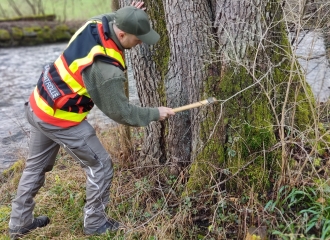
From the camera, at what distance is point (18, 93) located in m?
8.68

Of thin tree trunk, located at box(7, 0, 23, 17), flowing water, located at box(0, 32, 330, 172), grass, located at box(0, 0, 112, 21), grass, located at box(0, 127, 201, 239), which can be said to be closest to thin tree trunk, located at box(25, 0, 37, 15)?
grass, located at box(0, 0, 112, 21)

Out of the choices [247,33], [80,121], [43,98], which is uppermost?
[247,33]

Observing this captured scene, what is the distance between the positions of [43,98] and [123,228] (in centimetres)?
123

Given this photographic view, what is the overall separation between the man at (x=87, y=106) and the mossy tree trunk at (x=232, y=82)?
0.38m

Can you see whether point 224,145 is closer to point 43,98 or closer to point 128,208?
point 128,208

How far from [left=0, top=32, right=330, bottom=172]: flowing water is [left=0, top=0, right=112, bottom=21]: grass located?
1692mm

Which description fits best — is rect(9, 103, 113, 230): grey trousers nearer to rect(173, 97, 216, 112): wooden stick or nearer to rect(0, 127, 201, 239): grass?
rect(0, 127, 201, 239): grass

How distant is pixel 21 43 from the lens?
13.9 m

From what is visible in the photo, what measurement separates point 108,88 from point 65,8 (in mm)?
12879

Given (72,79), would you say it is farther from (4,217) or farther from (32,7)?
(32,7)

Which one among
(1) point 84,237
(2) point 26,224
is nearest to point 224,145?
(1) point 84,237

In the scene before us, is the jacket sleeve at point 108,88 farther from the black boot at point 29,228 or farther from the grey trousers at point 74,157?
the black boot at point 29,228

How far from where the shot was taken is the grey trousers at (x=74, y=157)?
10.5ft

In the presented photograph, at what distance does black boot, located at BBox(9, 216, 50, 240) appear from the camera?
3.54 metres
